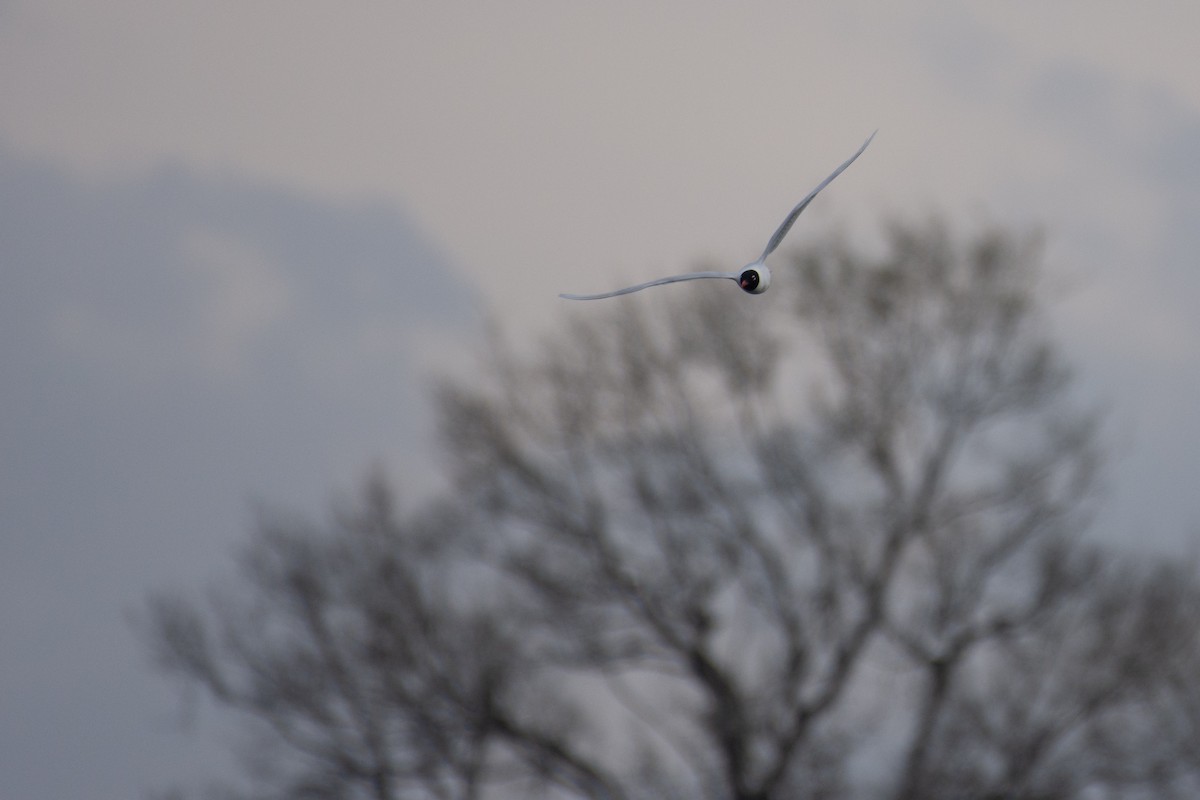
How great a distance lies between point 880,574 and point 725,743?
207 centimetres

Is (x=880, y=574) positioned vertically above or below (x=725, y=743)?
above

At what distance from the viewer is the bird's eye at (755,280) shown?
3.28 meters

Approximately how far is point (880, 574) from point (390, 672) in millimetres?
4658

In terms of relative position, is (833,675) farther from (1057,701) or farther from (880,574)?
(1057,701)

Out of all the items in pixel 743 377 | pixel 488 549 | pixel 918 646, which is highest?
pixel 743 377

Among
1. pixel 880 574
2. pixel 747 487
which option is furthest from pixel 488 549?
pixel 880 574

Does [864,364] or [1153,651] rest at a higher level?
[864,364]

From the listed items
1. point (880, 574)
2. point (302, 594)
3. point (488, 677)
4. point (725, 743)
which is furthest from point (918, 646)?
point (302, 594)

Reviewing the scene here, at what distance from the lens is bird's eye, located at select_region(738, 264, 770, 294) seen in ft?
10.8

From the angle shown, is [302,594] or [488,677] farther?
[302,594]

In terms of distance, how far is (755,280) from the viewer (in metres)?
3.29

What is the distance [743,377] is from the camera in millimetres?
16078

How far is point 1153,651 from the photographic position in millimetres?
15281

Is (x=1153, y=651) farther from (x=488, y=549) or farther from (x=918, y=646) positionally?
(x=488, y=549)
